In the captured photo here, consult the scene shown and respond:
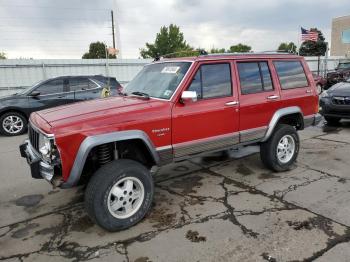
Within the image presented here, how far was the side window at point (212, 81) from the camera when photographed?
447cm

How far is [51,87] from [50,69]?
275 inches

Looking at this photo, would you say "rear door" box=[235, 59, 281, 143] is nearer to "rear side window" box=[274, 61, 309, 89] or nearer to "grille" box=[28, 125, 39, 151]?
"rear side window" box=[274, 61, 309, 89]

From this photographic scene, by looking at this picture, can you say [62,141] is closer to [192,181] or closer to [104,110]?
[104,110]

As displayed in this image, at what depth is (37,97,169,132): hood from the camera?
3.62 m

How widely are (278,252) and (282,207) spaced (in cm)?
108

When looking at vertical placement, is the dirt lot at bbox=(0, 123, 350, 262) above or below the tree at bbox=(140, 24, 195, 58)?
below

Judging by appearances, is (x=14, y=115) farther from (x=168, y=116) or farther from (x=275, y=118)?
(x=275, y=118)

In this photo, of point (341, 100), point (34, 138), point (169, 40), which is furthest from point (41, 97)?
point (169, 40)

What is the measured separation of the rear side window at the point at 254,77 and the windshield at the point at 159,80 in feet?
3.12

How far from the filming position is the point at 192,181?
538 cm

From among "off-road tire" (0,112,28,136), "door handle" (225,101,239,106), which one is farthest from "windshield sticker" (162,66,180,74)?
"off-road tire" (0,112,28,136)

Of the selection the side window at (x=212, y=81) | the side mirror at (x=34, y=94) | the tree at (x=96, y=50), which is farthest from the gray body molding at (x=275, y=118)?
the tree at (x=96, y=50)

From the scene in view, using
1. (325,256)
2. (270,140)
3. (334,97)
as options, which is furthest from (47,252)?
(334,97)

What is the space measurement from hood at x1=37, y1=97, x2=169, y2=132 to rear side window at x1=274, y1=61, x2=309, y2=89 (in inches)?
90.4
